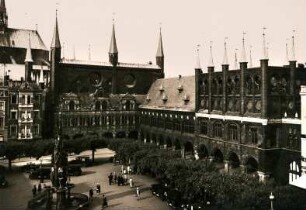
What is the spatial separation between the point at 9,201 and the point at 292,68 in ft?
130

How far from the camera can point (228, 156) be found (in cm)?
5475

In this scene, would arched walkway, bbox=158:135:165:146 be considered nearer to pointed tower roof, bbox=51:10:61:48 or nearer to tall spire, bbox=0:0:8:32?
pointed tower roof, bbox=51:10:61:48

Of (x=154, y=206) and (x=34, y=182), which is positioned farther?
(x=34, y=182)

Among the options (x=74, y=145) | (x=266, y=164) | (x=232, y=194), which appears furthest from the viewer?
(x=74, y=145)

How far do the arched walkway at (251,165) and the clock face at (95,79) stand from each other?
148 feet

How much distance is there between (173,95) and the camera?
75.9 m

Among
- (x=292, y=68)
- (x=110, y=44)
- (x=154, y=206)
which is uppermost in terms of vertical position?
(x=110, y=44)

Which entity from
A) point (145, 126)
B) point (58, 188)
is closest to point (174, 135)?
point (145, 126)

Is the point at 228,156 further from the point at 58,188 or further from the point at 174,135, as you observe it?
the point at 58,188

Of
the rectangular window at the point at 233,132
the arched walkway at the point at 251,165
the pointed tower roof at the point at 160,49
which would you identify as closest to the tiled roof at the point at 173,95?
the pointed tower roof at the point at 160,49

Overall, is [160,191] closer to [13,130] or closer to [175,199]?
[175,199]

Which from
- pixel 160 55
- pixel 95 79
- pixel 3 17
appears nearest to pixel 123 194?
pixel 95 79

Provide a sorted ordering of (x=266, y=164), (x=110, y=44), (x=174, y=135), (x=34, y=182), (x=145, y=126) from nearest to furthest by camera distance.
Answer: (x=266, y=164), (x=34, y=182), (x=174, y=135), (x=145, y=126), (x=110, y=44)

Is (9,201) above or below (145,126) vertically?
below
